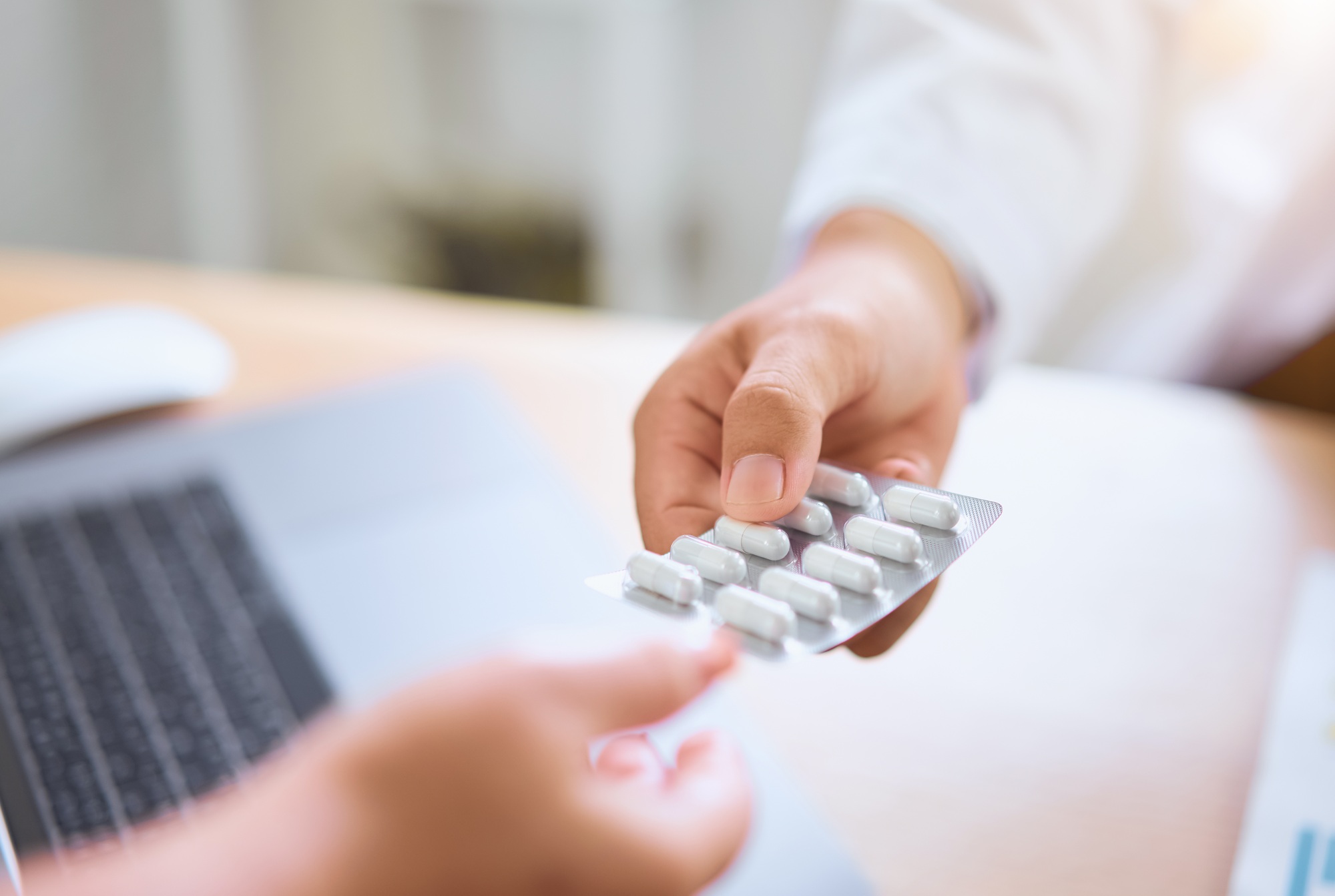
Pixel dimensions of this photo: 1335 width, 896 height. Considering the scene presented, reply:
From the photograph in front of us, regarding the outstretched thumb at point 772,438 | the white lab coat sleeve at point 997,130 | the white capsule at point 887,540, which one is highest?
the white lab coat sleeve at point 997,130

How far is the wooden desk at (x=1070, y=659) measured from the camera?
0.29 metres

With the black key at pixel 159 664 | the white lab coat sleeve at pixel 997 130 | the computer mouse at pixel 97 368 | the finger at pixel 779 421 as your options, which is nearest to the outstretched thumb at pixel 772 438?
the finger at pixel 779 421

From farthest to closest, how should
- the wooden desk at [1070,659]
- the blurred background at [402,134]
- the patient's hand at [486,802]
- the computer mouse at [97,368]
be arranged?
the blurred background at [402,134], the computer mouse at [97,368], the wooden desk at [1070,659], the patient's hand at [486,802]

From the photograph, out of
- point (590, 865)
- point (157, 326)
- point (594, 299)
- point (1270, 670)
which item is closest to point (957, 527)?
point (590, 865)

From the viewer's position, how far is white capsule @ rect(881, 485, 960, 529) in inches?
8.2

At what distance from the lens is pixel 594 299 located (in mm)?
1204

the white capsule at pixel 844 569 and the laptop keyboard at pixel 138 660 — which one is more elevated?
the white capsule at pixel 844 569

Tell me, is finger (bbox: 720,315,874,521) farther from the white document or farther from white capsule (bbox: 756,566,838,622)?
the white document

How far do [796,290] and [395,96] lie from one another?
1089mm

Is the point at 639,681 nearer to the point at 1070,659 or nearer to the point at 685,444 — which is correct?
the point at 685,444

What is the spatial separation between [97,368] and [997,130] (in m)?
0.43

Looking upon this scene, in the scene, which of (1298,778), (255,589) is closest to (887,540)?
(1298,778)

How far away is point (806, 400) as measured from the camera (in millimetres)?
227

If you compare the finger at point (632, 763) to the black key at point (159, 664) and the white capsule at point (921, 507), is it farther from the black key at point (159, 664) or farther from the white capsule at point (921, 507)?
the black key at point (159, 664)
